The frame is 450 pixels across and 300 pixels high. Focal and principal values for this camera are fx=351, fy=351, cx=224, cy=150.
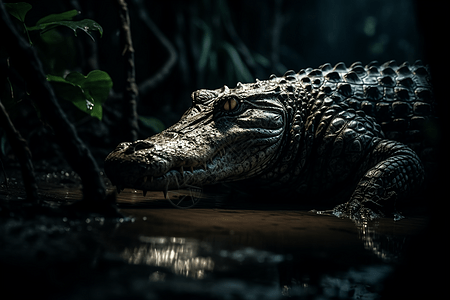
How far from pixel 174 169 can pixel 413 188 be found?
192 cm

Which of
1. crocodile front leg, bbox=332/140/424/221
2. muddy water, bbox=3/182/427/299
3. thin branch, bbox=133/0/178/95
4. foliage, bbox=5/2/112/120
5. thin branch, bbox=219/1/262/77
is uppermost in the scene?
thin branch, bbox=219/1/262/77

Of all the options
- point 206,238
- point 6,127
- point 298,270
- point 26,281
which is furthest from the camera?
point 6,127

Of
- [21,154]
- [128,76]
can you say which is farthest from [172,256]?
[128,76]

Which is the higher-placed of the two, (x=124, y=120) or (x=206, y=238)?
(x=124, y=120)

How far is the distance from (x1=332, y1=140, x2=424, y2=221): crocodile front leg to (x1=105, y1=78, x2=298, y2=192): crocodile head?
0.78m

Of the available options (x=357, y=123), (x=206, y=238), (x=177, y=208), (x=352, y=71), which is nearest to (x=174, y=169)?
(x=177, y=208)

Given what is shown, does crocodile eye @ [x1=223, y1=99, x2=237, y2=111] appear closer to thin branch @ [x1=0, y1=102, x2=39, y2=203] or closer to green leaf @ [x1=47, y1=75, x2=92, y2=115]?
green leaf @ [x1=47, y1=75, x2=92, y2=115]

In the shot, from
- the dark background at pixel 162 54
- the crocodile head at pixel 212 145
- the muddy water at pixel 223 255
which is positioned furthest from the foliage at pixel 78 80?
the muddy water at pixel 223 255

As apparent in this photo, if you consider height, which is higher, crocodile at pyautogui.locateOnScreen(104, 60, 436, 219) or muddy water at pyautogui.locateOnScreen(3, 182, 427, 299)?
crocodile at pyautogui.locateOnScreen(104, 60, 436, 219)

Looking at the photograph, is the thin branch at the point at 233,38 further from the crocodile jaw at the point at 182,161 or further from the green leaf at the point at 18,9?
the green leaf at the point at 18,9

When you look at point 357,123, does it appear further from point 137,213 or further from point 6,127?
point 6,127

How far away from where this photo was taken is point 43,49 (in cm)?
334

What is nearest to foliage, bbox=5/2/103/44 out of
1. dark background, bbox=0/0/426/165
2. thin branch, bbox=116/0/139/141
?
dark background, bbox=0/0/426/165

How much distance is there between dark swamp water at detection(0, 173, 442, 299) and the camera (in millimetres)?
996
